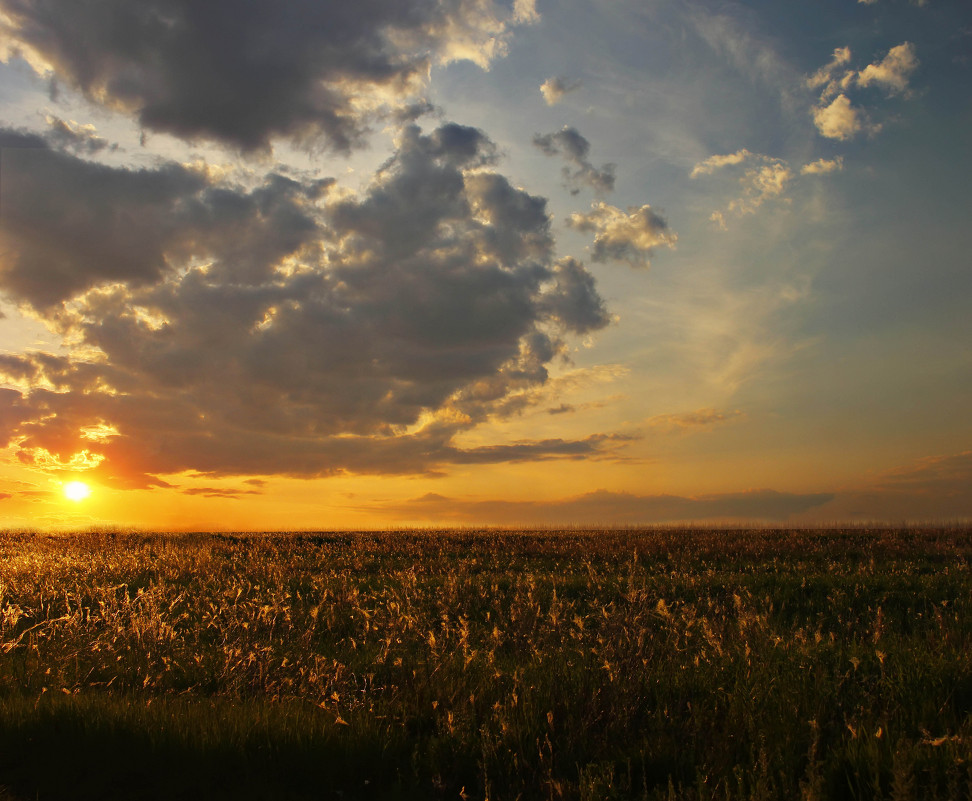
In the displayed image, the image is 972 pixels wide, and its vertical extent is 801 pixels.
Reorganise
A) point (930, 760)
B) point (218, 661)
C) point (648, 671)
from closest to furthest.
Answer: point (930, 760), point (648, 671), point (218, 661)

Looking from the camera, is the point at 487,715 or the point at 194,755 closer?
the point at 194,755

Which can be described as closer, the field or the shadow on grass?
the field

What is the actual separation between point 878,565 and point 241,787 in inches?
623

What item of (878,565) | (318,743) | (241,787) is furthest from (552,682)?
(878,565)

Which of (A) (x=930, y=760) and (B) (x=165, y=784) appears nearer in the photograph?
(A) (x=930, y=760)

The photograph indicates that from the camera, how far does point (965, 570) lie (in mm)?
13109

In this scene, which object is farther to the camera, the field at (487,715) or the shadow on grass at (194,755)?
the shadow on grass at (194,755)

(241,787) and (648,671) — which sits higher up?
(648,671)

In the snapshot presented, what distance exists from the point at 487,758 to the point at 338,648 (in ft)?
12.5

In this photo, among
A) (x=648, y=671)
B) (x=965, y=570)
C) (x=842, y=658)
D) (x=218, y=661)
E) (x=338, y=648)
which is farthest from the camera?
(x=965, y=570)

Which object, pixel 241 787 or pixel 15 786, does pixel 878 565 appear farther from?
pixel 15 786

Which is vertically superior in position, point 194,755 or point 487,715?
point 487,715

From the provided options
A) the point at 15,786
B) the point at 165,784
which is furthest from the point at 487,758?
the point at 15,786

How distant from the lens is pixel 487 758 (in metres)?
4.16
